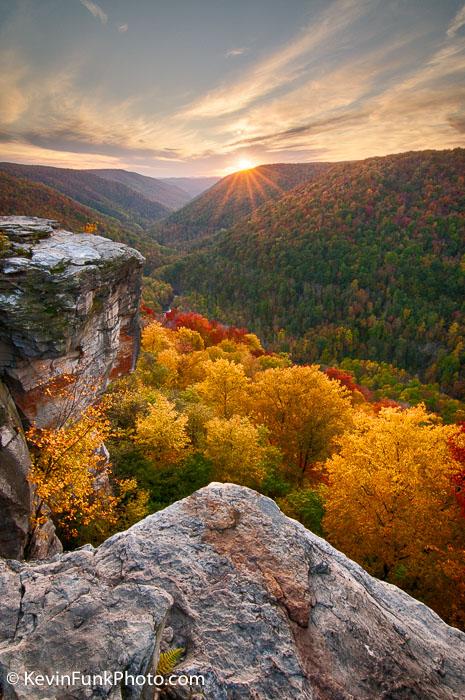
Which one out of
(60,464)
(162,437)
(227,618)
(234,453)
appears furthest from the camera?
(234,453)

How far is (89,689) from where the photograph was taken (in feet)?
20.6

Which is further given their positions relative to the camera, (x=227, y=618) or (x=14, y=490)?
(x=14, y=490)

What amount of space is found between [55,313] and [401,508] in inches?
827

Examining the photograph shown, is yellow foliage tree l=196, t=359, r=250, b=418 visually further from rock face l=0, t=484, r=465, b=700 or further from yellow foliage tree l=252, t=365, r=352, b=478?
rock face l=0, t=484, r=465, b=700

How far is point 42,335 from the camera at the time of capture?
14.9 meters

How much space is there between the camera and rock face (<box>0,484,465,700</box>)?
7.19 meters

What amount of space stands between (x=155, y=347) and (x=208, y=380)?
1812 cm

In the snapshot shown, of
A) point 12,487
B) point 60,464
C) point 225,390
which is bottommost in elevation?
point 225,390

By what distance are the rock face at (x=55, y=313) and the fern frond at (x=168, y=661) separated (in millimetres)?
11549

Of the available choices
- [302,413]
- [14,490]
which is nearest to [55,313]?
[14,490]

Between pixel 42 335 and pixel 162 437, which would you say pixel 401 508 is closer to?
pixel 162 437

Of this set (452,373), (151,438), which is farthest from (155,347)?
(452,373)

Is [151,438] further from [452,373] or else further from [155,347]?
[452,373]

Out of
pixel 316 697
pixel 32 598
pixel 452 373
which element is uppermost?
pixel 32 598
